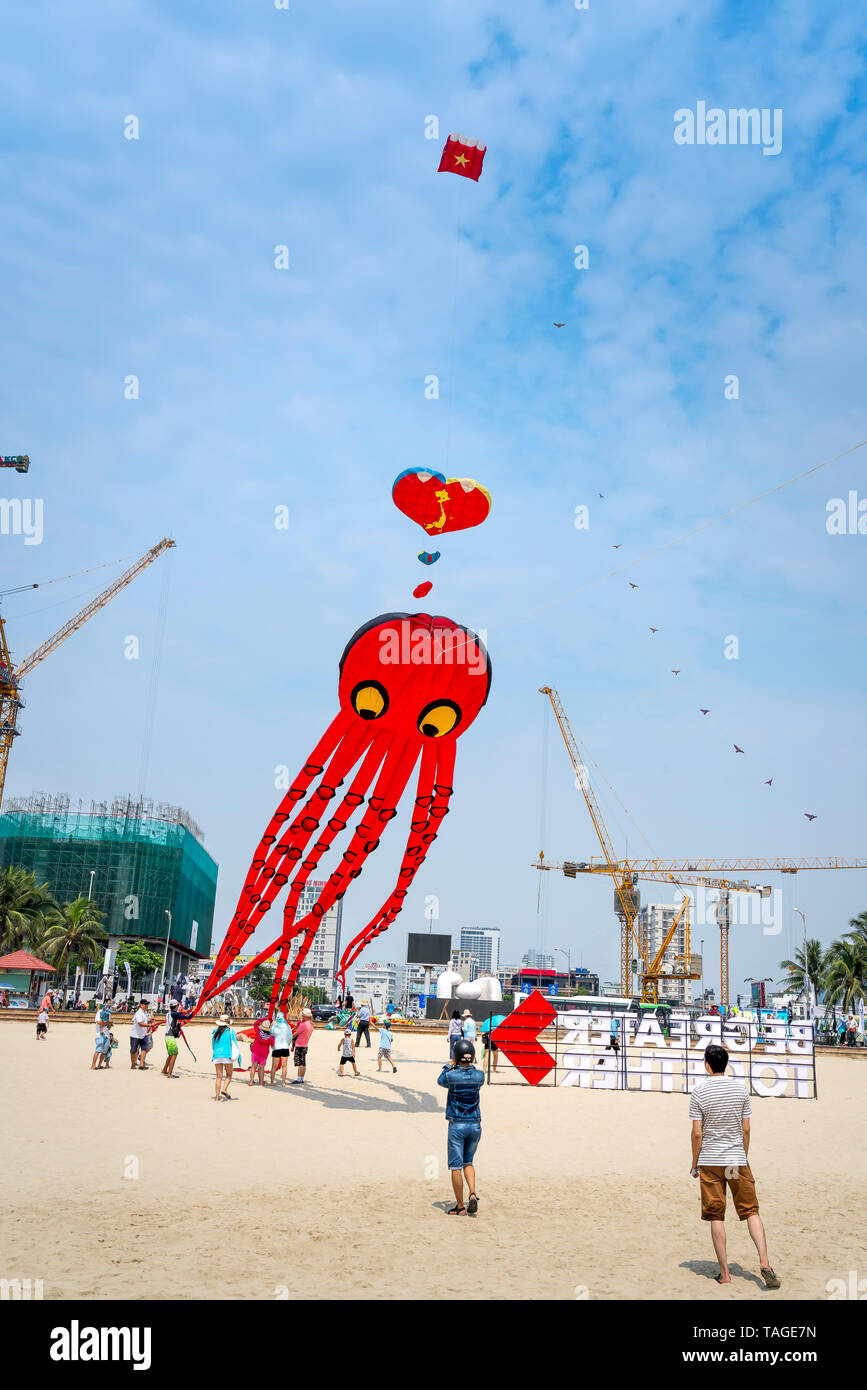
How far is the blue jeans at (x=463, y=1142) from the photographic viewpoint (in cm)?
1038

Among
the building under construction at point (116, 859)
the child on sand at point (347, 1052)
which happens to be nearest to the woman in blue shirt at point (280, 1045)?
the child on sand at point (347, 1052)

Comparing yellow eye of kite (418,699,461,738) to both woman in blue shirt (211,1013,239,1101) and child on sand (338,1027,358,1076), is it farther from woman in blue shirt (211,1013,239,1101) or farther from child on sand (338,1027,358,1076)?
child on sand (338,1027,358,1076)

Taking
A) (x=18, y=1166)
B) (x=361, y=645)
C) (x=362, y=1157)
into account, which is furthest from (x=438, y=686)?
(x=18, y=1166)

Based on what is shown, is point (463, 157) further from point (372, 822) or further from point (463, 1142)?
point (463, 1142)

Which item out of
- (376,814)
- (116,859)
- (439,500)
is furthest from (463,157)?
(116,859)

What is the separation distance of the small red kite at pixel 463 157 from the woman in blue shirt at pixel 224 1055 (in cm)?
1663

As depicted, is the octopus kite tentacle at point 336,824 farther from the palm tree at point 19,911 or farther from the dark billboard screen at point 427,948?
the dark billboard screen at point 427,948

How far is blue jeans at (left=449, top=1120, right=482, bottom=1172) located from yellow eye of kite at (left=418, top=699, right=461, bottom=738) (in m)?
8.32

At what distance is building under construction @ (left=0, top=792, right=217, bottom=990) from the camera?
339 feet

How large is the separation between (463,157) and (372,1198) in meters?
16.2

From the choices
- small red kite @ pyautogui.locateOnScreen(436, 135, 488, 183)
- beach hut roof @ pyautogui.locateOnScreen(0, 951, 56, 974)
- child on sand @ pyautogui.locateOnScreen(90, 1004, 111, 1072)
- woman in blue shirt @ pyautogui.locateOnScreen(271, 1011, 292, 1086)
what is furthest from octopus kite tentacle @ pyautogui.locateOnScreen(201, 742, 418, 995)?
beach hut roof @ pyautogui.locateOnScreen(0, 951, 56, 974)
